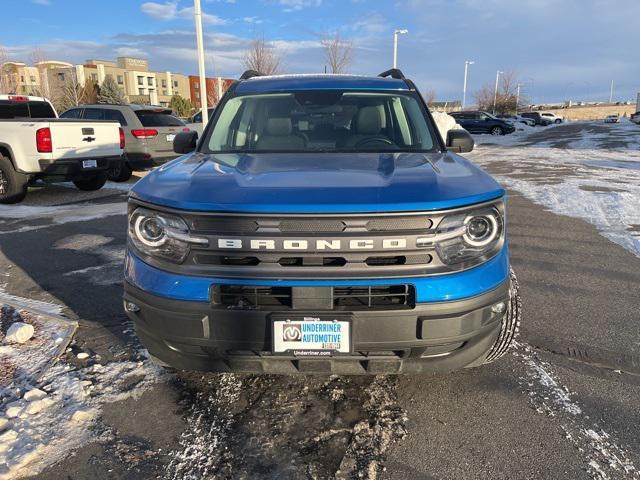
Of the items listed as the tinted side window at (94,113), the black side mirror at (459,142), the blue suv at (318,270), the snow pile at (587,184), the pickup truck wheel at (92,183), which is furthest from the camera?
the tinted side window at (94,113)

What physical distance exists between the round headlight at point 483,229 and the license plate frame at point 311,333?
74 centimetres

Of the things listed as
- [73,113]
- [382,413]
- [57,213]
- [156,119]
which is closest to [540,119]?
[156,119]

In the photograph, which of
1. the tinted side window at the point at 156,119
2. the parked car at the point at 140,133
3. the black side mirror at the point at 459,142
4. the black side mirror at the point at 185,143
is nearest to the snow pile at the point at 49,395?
the black side mirror at the point at 185,143

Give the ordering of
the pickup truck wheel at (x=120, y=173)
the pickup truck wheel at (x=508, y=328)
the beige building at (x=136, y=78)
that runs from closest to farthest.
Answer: the pickup truck wheel at (x=508, y=328) → the pickup truck wheel at (x=120, y=173) → the beige building at (x=136, y=78)

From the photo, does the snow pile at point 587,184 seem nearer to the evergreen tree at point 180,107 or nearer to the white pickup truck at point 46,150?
the white pickup truck at point 46,150

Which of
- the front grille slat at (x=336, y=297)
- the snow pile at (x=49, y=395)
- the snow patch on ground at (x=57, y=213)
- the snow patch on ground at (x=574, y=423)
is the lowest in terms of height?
the snow patch on ground at (x=57, y=213)

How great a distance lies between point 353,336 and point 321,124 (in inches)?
78.5

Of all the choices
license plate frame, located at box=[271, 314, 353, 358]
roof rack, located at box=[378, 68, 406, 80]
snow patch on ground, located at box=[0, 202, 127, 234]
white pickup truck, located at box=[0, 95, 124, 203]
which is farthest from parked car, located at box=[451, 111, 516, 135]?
license plate frame, located at box=[271, 314, 353, 358]

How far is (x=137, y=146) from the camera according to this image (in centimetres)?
1148

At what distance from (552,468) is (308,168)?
74.3 inches

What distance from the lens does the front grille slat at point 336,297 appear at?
2254 mm

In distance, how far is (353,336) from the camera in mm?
2244

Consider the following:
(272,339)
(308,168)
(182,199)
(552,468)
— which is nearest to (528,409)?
(552,468)

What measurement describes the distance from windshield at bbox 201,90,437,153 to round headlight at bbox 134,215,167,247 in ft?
3.78
